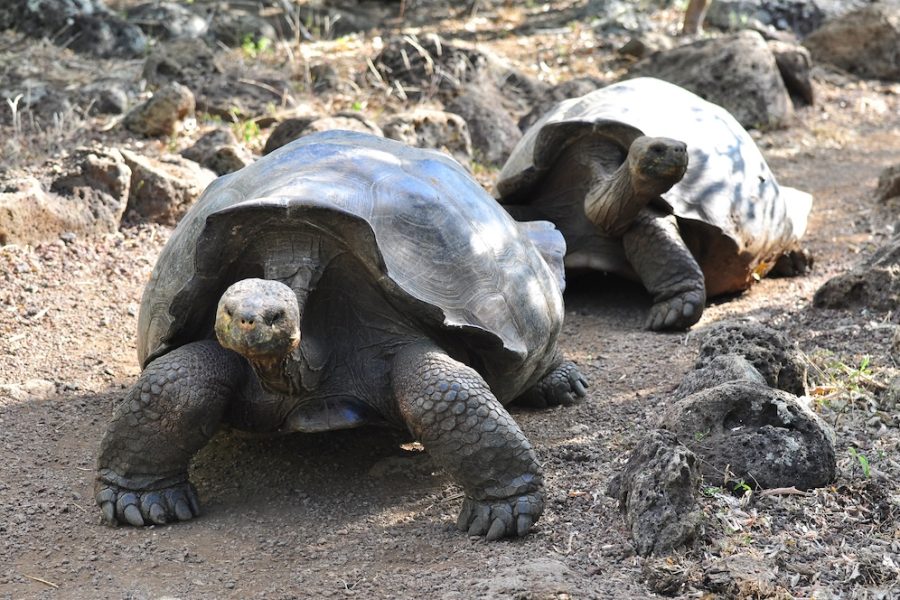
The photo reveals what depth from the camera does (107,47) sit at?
9031 mm

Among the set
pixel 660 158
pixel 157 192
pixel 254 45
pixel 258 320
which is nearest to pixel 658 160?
pixel 660 158

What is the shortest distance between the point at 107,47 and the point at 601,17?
5377 millimetres

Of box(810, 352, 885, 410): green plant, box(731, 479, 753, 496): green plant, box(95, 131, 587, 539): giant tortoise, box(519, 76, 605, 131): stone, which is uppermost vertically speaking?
box(95, 131, 587, 539): giant tortoise

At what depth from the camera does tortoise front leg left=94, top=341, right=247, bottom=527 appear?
3305 mm

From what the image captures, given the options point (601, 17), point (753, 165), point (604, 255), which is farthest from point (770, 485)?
point (601, 17)

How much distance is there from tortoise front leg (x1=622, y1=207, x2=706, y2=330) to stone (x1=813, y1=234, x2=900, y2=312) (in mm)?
601

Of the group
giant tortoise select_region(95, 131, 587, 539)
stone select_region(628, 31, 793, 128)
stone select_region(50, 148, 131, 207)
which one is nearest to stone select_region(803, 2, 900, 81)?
stone select_region(628, 31, 793, 128)

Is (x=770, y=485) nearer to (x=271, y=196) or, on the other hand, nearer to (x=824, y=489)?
(x=824, y=489)

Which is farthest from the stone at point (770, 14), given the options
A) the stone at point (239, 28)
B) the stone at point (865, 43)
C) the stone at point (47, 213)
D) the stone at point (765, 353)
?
the stone at point (765, 353)

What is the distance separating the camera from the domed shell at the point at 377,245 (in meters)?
3.38

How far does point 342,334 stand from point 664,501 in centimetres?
117

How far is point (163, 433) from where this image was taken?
Result: 3.32 meters

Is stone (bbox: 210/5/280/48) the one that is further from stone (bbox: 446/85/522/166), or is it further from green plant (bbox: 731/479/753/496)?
green plant (bbox: 731/479/753/496)

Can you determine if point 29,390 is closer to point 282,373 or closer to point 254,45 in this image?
point 282,373
